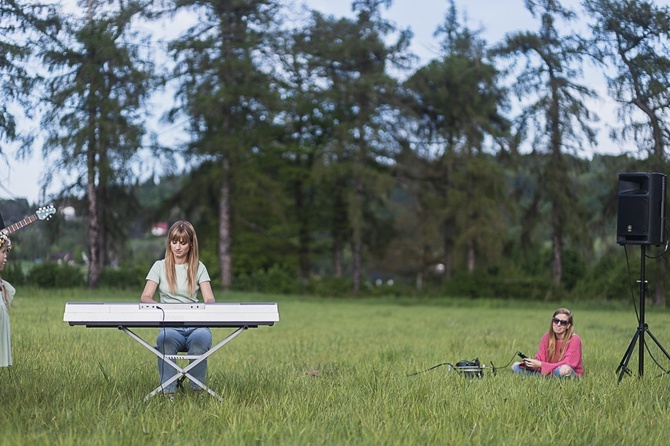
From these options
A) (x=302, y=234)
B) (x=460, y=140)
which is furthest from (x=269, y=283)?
(x=460, y=140)

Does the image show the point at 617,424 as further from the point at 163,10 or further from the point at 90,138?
the point at 163,10

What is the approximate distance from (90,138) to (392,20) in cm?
1342

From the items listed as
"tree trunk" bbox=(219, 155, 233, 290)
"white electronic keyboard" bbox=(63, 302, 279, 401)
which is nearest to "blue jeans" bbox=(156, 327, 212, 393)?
"white electronic keyboard" bbox=(63, 302, 279, 401)

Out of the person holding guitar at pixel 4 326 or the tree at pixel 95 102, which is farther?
the tree at pixel 95 102

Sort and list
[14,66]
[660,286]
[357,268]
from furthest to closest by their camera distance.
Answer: [357,268] < [660,286] < [14,66]

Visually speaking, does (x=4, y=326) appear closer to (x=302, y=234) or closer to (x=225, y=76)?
(x=225, y=76)

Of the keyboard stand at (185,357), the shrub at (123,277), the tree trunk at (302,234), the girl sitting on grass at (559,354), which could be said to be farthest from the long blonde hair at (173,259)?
the tree trunk at (302,234)

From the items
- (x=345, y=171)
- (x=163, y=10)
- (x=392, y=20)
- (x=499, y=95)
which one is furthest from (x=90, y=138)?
(x=499, y=95)

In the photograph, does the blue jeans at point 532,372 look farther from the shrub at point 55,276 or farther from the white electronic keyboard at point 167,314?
the shrub at point 55,276

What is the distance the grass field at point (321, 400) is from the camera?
209 inches

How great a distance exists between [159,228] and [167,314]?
33174 mm

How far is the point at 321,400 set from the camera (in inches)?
261

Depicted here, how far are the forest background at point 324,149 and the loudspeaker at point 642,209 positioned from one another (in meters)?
15.7

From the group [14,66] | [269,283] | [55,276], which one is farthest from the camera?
[269,283]
